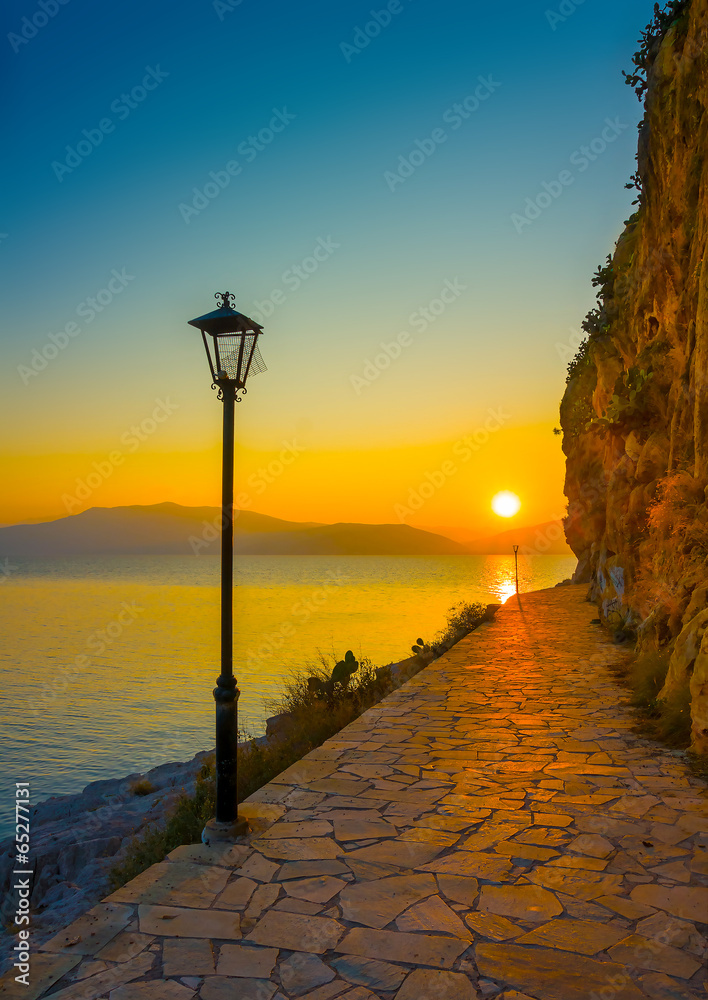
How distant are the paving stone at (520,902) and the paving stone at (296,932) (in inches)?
33.9

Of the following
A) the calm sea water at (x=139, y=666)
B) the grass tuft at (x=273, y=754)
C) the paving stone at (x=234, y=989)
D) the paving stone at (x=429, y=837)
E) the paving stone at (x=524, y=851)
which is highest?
the paving stone at (x=234, y=989)

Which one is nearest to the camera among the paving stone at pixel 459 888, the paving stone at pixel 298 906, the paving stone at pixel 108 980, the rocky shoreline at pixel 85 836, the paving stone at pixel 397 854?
the paving stone at pixel 108 980

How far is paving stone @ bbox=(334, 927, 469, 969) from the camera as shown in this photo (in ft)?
10.2

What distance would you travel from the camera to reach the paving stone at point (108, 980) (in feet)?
9.57

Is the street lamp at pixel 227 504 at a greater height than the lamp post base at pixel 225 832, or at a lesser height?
greater

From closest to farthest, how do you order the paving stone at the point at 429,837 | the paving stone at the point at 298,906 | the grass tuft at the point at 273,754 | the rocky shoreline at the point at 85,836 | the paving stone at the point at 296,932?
the paving stone at the point at 296,932
the paving stone at the point at 298,906
the paving stone at the point at 429,837
the grass tuft at the point at 273,754
the rocky shoreline at the point at 85,836

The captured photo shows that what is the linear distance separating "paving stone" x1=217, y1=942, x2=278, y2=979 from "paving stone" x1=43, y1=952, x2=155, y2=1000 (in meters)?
0.28

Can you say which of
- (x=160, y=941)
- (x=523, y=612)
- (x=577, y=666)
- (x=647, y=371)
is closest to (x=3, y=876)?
(x=160, y=941)

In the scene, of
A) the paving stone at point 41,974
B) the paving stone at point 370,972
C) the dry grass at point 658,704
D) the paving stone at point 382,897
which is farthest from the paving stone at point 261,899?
the dry grass at point 658,704

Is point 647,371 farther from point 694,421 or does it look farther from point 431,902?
point 431,902

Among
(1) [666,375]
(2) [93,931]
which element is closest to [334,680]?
(2) [93,931]

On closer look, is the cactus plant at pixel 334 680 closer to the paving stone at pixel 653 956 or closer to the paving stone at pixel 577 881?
the paving stone at pixel 577 881

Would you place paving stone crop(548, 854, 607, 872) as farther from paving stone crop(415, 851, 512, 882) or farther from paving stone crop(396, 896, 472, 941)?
paving stone crop(396, 896, 472, 941)

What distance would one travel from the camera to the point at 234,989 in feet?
9.52
